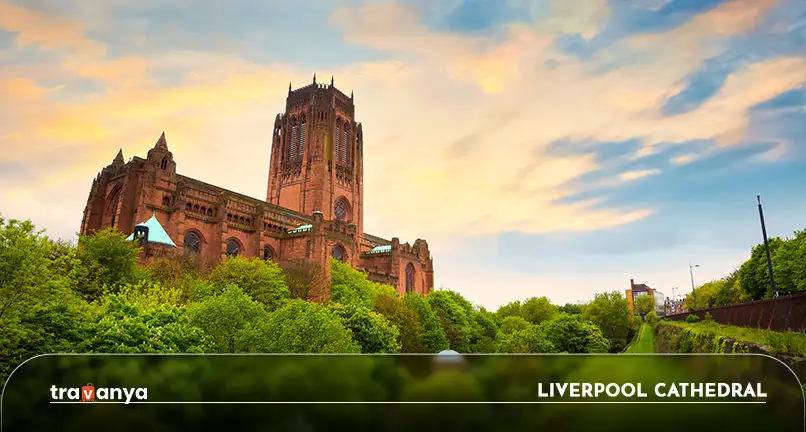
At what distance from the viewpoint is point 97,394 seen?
4363mm

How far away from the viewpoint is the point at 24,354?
17281mm

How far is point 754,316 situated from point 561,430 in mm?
27576

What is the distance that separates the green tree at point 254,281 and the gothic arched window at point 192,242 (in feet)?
50.5

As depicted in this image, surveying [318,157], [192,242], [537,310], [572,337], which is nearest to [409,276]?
[537,310]

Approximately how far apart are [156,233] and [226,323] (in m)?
27.5

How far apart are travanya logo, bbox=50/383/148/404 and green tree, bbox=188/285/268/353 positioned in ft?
67.3

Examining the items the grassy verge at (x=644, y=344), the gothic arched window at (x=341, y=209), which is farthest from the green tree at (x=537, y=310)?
the gothic arched window at (x=341, y=209)

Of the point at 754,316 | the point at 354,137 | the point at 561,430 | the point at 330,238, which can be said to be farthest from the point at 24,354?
the point at 354,137

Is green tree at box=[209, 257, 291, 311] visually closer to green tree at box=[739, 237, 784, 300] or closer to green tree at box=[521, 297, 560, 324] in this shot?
green tree at box=[521, 297, 560, 324]

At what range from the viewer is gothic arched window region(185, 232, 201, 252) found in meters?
55.3

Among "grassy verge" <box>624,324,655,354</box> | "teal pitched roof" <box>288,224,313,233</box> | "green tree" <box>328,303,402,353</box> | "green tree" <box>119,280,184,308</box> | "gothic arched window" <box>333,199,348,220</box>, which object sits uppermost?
"gothic arched window" <box>333,199,348,220</box>

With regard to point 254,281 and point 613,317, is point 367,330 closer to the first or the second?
point 254,281

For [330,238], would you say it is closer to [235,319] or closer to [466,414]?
[235,319]

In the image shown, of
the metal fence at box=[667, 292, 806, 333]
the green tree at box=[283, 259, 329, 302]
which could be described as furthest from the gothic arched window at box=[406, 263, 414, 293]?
the metal fence at box=[667, 292, 806, 333]
